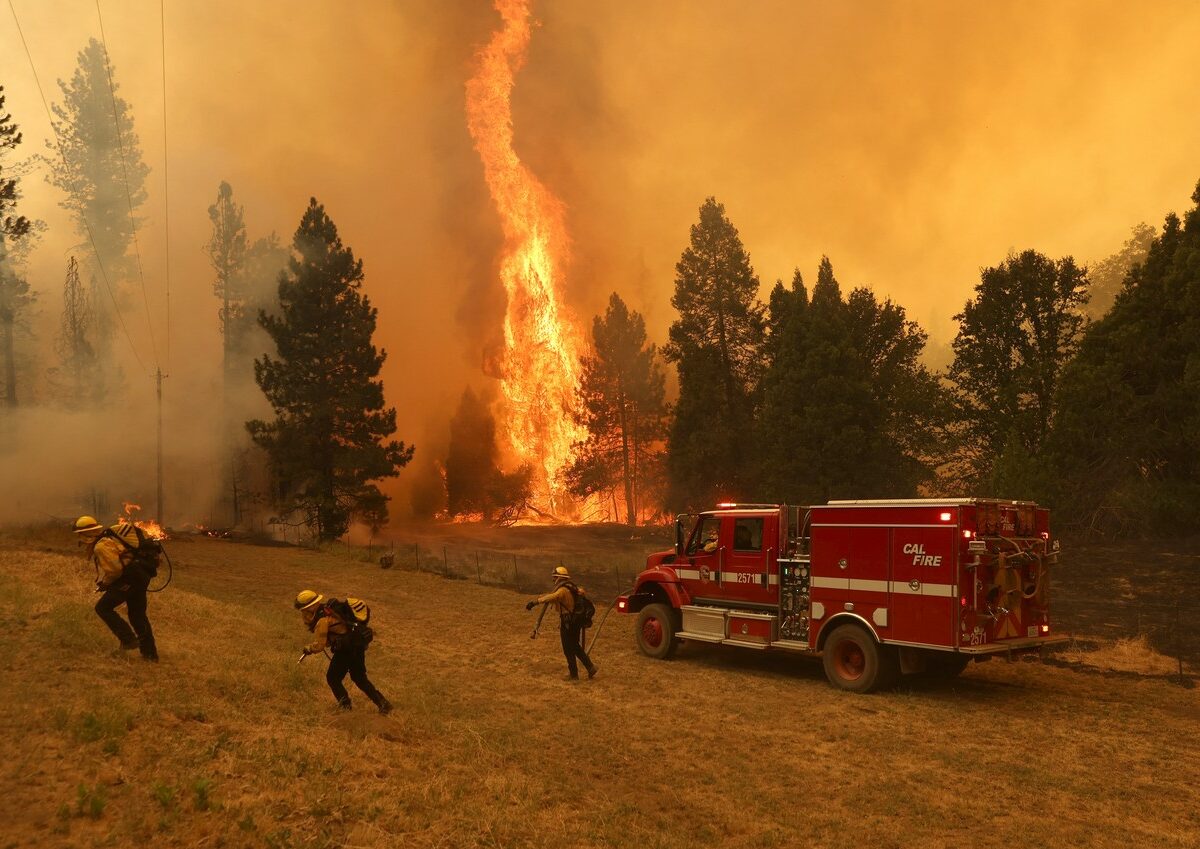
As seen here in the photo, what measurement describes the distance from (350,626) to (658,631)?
9.28 metres

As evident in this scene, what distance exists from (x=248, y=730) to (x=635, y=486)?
2030 inches

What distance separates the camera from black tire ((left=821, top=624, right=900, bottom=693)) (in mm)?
14172

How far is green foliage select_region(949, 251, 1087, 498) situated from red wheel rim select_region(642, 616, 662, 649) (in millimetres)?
24437

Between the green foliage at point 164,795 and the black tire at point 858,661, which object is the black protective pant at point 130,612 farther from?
the black tire at point 858,661

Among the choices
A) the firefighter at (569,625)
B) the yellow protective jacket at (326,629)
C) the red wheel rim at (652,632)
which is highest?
the yellow protective jacket at (326,629)

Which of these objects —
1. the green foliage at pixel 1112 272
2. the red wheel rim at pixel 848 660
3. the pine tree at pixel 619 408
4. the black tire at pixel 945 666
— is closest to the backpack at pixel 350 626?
the red wheel rim at pixel 848 660

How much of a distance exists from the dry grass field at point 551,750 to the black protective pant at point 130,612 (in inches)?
15.4

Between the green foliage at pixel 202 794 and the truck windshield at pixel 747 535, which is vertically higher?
the truck windshield at pixel 747 535

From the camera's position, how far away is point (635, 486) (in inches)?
2372

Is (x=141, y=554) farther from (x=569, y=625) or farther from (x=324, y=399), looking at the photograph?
(x=324, y=399)

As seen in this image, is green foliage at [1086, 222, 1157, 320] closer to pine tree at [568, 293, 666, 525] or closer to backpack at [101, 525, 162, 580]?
pine tree at [568, 293, 666, 525]

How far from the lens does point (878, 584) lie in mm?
14141

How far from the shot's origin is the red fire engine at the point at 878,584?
43.7 ft

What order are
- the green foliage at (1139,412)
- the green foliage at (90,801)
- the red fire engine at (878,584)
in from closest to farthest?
the green foliage at (90,801)
the red fire engine at (878,584)
the green foliage at (1139,412)
